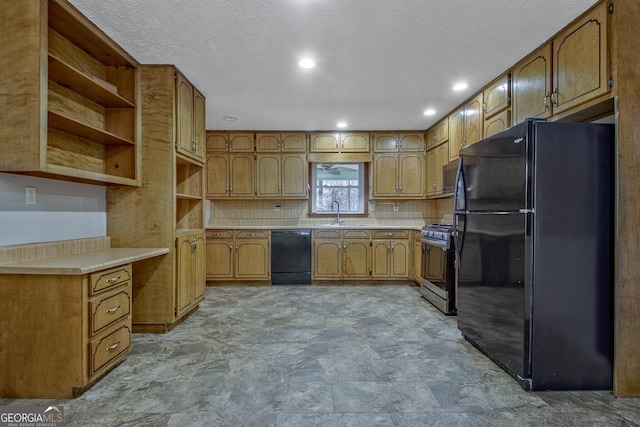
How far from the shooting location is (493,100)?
3.09 meters

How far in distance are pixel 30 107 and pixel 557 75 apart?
3.46 meters

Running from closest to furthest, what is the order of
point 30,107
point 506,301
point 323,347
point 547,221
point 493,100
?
point 30,107
point 547,221
point 506,301
point 323,347
point 493,100

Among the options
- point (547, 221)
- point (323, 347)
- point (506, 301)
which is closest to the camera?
point (547, 221)

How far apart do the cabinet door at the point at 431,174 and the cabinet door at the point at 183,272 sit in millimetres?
3475

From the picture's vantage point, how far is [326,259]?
4875 millimetres

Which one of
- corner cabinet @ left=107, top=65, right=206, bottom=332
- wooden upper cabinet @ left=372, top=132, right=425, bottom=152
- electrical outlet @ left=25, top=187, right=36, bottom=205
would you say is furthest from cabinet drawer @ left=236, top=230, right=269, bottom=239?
electrical outlet @ left=25, top=187, right=36, bottom=205

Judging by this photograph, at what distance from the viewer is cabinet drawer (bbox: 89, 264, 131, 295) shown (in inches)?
77.0

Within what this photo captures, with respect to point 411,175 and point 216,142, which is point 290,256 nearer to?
point 216,142

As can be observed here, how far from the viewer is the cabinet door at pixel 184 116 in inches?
117

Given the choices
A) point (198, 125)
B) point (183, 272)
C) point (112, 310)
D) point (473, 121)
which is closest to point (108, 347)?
point (112, 310)

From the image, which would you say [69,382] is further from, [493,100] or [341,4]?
[493,100]

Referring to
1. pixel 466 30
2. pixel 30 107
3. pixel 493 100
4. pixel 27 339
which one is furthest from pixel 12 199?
pixel 493 100

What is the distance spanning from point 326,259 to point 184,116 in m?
2.82

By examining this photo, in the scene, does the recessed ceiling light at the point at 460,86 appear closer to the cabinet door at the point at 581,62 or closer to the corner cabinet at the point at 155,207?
the cabinet door at the point at 581,62
